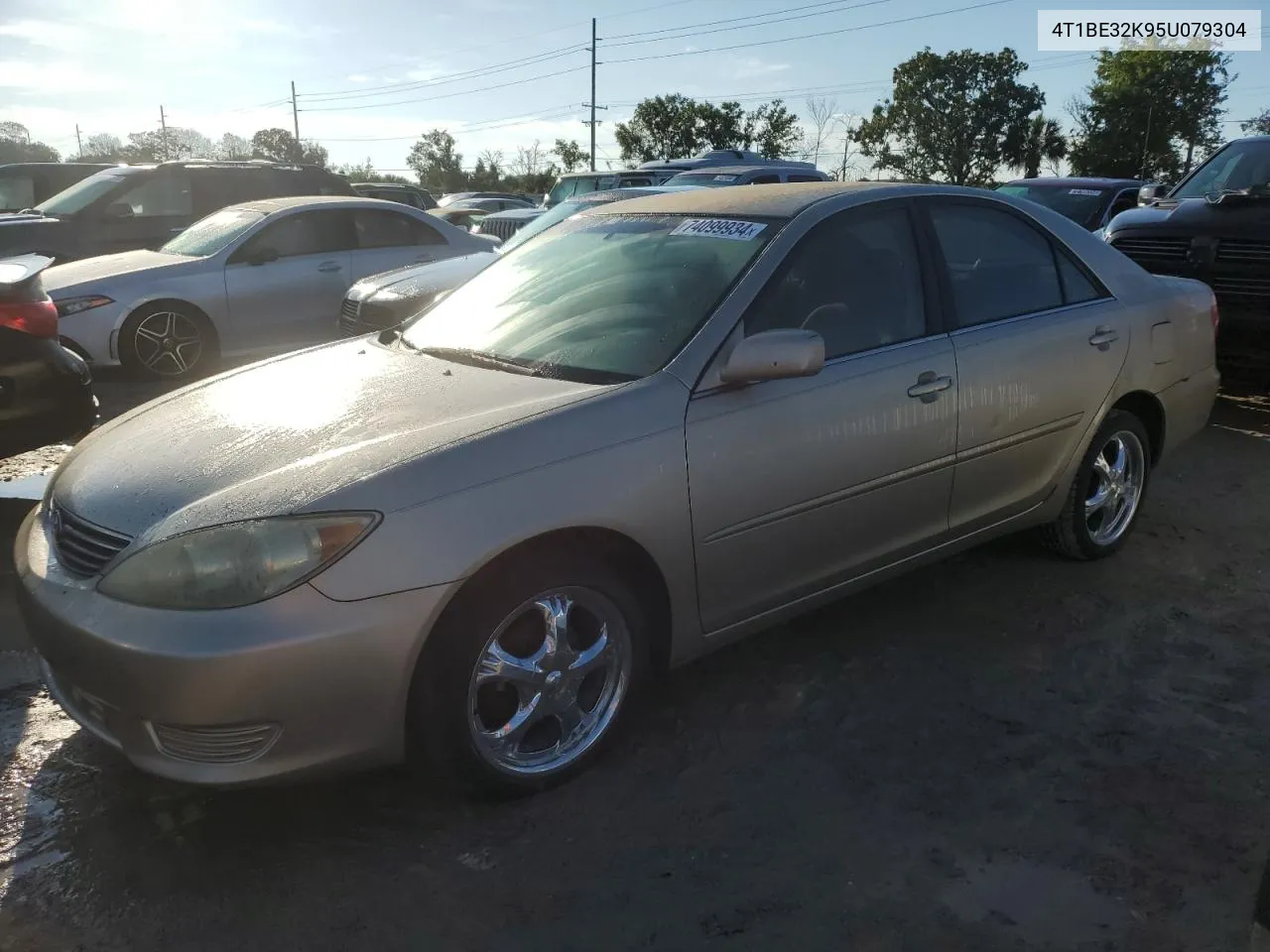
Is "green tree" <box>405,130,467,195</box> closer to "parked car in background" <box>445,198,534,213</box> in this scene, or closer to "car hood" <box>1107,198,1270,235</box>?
"parked car in background" <box>445,198,534,213</box>

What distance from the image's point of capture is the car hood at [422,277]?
776cm

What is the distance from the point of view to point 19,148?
5591cm

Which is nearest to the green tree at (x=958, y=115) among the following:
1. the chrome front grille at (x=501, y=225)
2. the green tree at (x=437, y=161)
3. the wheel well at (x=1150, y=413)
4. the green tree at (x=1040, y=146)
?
the green tree at (x=1040, y=146)

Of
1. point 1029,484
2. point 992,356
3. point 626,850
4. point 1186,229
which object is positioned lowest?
point 626,850

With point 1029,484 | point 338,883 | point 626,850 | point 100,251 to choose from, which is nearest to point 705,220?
point 1029,484

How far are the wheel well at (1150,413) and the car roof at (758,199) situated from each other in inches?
53.6

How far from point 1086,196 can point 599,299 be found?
9953 millimetres

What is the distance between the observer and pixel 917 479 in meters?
3.53

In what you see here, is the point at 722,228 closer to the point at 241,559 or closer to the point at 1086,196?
the point at 241,559

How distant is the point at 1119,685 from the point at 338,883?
8.26 feet

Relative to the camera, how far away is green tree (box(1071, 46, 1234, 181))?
4297cm

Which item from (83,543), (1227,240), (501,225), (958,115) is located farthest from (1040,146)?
(83,543)

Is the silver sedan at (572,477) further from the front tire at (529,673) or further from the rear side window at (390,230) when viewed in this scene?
the rear side window at (390,230)

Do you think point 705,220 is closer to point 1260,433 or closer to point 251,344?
point 1260,433
